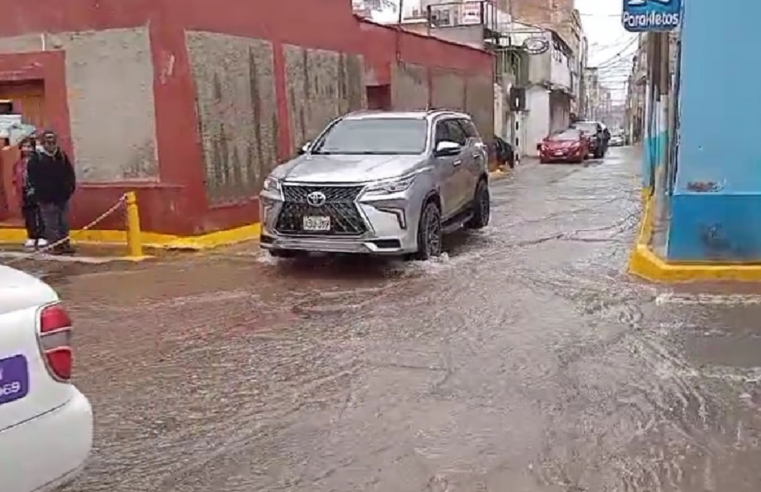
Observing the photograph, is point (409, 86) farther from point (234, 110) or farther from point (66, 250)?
point (66, 250)

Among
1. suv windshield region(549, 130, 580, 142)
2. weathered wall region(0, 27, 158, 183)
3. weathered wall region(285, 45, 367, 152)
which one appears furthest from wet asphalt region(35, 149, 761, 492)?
suv windshield region(549, 130, 580, 142)

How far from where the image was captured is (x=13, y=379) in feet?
11.2

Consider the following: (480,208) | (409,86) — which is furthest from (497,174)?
(480,208)

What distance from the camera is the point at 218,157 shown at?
13.1 metres

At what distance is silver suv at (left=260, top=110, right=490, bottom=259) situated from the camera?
9828mm

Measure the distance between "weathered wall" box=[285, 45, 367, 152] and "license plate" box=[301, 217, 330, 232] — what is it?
5517 millimetres

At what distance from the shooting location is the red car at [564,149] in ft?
117

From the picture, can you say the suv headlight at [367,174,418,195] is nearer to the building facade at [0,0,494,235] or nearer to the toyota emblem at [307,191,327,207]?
the toyota emblem at [307,191,327,207]

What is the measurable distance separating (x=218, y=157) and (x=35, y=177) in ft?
8.42

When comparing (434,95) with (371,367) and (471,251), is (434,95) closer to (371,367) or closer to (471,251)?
(471,251)

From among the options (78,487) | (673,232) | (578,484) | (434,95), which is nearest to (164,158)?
(673,232)

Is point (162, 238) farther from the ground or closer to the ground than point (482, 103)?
closer to the ground

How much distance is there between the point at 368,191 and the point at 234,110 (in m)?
4.48

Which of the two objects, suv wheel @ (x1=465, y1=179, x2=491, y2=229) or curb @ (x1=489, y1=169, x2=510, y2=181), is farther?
curb @ (x1=489, y1=169, x2=510, y2=181)
